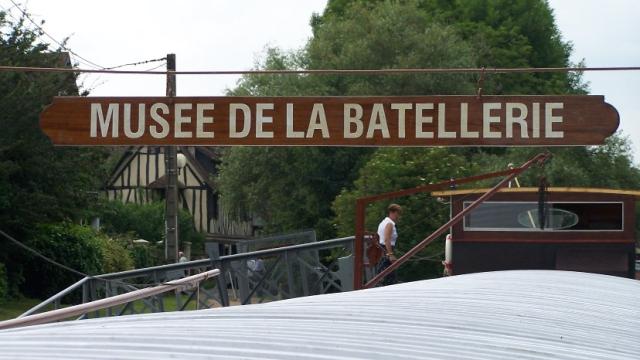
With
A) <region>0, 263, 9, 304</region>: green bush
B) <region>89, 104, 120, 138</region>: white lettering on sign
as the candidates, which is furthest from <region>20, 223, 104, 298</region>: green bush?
<region>89, 104, 120, 138</region>: white lettering on sign

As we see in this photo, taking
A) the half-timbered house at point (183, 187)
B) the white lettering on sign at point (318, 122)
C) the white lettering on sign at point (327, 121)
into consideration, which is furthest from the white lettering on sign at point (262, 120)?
the half-timbered house at point (183, 187)

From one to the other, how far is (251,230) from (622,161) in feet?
89.6

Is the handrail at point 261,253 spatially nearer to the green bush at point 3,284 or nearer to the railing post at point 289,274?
the railing post at point 289,274

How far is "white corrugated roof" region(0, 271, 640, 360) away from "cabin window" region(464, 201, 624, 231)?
10.8 metres

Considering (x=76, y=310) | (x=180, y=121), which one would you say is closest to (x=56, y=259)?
(x=180, y=121)

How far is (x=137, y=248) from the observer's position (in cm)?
4588

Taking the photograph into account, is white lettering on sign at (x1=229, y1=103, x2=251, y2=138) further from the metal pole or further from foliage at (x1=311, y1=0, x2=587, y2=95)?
foliage at (x1=311, y1=0, x2=587, y2=95)

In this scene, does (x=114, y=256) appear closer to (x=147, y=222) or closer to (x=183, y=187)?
(x=147, y=222)

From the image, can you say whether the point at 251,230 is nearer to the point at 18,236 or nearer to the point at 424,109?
the point at 18,236

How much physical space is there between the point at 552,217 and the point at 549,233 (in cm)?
22

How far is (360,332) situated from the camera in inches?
112

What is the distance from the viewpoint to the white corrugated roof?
7.99 feet

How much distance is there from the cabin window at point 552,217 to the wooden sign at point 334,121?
22.4ft

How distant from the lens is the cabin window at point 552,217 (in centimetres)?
1541
